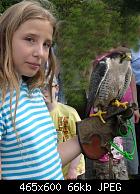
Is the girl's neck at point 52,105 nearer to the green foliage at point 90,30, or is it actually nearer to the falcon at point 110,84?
the falcon at point 110,84

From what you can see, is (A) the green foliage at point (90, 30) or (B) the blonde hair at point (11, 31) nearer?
(B) the blonde hair at point (11, 31)

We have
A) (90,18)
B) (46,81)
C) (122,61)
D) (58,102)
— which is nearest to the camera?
(90,18)

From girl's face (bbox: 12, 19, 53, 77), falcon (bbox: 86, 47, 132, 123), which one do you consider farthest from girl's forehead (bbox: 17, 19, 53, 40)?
falcon (bbox: 86, 47, 132, 123)

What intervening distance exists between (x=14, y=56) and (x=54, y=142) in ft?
1.19

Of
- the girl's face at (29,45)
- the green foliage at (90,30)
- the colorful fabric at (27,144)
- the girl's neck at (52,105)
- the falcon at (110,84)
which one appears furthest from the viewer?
the girl's neck at (52,105)

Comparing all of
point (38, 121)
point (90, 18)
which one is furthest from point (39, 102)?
point (90, 18)

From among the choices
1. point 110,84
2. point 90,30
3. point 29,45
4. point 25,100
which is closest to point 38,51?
point 29,45

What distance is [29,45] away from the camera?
137cm

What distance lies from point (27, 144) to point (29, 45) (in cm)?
36

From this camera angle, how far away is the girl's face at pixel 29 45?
4.48 ft

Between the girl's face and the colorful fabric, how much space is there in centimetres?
8

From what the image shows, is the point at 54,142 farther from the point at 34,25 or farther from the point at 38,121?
the point at 34,25

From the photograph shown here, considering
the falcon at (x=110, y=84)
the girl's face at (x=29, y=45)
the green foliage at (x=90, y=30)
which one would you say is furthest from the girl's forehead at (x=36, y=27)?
the falcon at (x=110, y=84)

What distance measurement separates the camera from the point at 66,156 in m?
1.56
